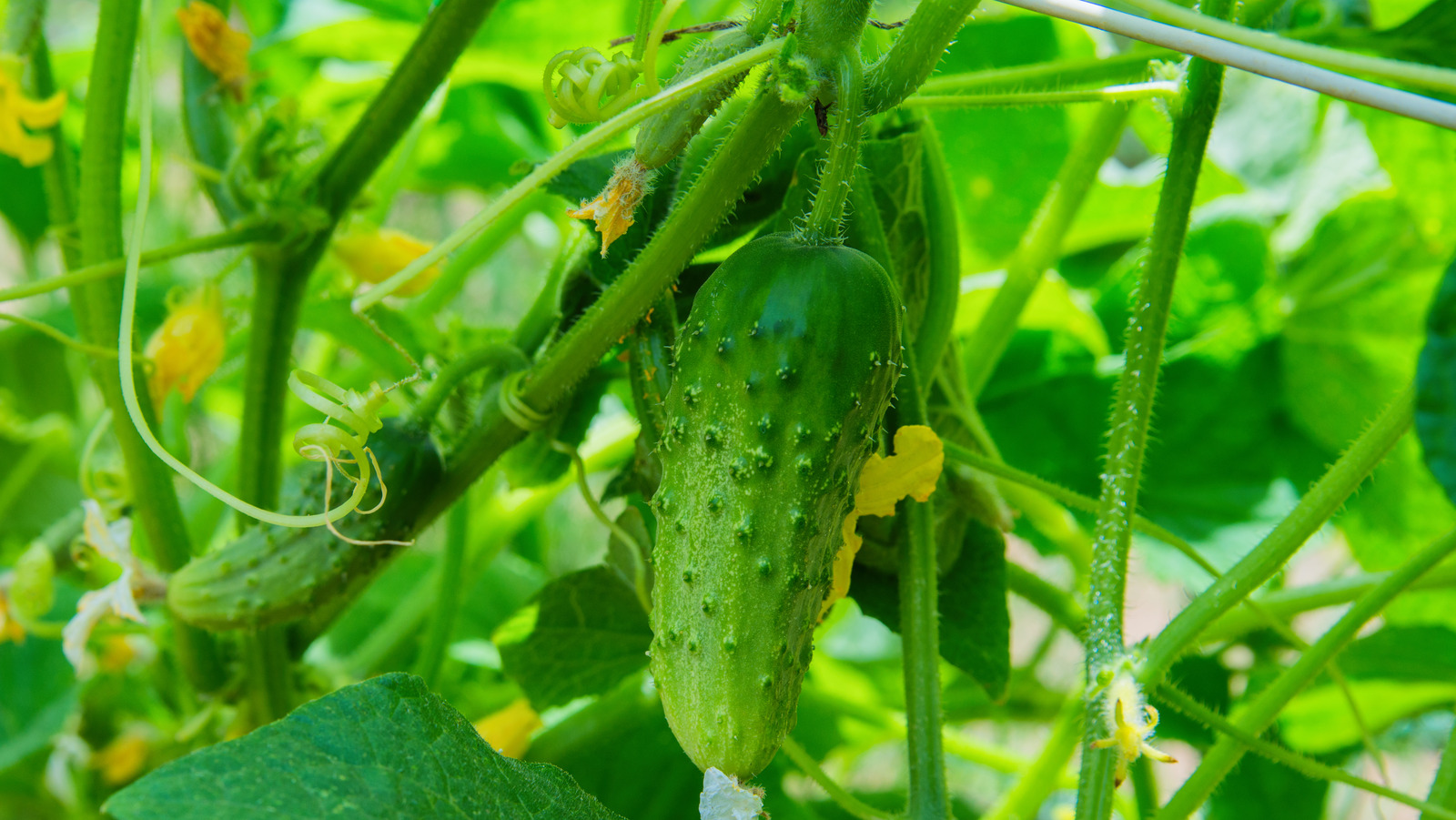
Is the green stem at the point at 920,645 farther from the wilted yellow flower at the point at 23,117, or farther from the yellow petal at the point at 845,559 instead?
the wilted yellow flower at the point at 23,117

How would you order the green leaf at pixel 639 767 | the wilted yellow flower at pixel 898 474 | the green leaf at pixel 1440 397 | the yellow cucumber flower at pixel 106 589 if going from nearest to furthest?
the green leaf at pixel 1440 397 → the wilted yellow flower at pixel 898 474 → the yellow cucumber flower at pixel 106 589 → the green leaf at pixel 639 767

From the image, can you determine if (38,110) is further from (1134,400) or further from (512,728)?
(1134,400)

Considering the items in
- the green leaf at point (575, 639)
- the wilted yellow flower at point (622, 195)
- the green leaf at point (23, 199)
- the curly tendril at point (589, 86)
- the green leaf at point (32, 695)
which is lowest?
the green leaf at point (32, 695)

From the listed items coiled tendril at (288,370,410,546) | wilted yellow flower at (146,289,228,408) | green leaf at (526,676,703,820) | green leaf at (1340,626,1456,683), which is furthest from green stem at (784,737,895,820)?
green leaf at (1340,626,1456,683)

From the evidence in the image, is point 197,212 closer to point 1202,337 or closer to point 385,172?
point 385,172

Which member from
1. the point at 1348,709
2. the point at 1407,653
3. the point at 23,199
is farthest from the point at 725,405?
the point at 23,199

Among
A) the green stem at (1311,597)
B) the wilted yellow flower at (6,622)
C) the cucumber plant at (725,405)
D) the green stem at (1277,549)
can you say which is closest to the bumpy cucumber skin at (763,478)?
the cucumber plant at (725,405)

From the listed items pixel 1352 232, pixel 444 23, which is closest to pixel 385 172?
pixel 444 23
